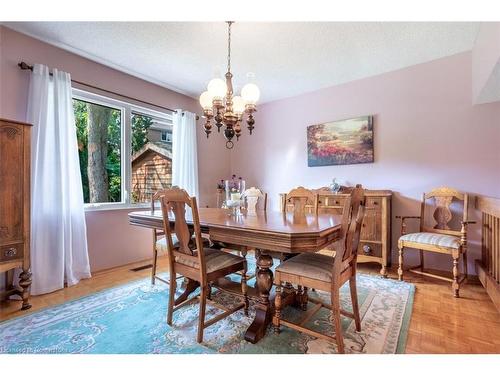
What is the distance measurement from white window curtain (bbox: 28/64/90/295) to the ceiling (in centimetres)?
49

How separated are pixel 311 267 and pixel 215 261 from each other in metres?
0.65

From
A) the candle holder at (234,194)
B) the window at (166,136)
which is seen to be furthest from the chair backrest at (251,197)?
the window at (166,136)

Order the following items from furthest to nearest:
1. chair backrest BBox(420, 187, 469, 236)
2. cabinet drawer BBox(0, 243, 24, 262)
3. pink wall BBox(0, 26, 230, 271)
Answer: chair backrest BBox(420, 187, 469, 236), pink wall BBox(0, 26, 230, 271), cabinet drawer BBox(0, 243, 24, 262)

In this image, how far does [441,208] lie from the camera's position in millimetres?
2852

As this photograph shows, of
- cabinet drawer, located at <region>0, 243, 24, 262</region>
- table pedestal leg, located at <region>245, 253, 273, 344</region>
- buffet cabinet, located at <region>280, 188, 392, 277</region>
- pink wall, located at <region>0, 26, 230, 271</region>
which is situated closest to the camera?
table pedestal leg, located at <region>245, 253, 273, 344</region>

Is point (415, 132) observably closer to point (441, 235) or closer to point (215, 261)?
point (441, 235)

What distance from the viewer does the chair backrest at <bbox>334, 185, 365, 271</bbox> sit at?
57.8 inches

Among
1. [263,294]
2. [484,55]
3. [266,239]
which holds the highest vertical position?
[484,55]

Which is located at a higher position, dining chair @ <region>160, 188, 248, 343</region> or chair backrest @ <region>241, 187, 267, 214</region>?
chair backrest @ <region>241, 187, 267, 214</region>

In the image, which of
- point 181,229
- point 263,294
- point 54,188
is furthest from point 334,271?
point 54,188

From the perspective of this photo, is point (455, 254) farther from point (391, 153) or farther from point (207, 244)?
point (207, 244)

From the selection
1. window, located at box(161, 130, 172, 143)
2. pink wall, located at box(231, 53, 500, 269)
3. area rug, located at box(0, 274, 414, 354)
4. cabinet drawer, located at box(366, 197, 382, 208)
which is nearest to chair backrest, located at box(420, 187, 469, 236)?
pink wall, located at box(231, 53, 500, 269)

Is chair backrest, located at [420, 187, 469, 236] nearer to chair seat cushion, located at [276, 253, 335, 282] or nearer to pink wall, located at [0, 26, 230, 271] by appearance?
chair seat cushion, located at [276, 253, 335, 282]

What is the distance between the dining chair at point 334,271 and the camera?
4.80ft
